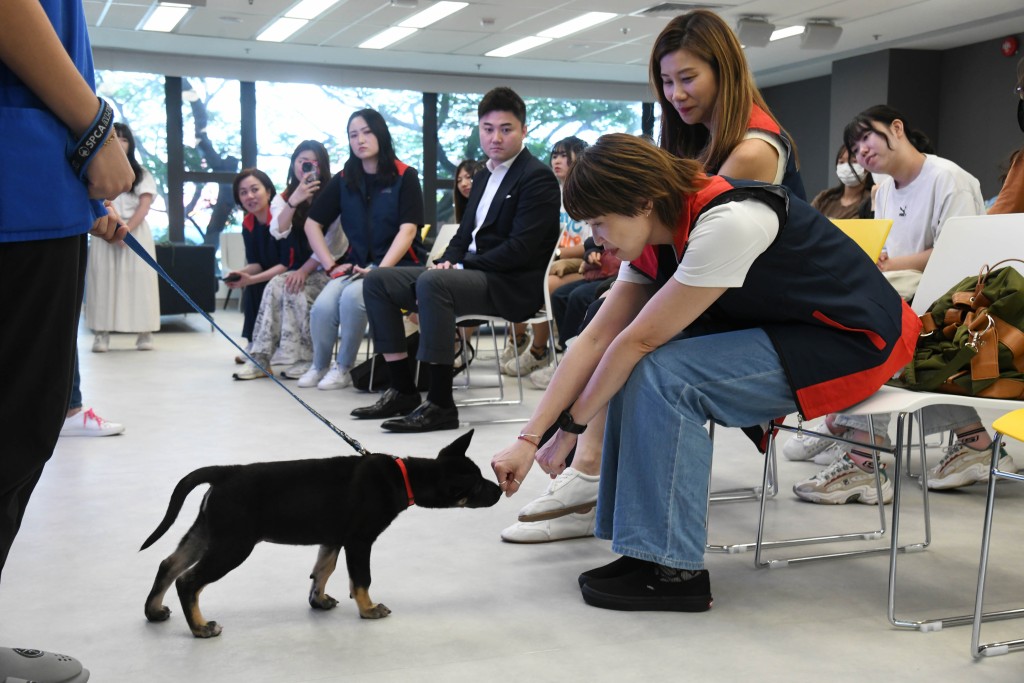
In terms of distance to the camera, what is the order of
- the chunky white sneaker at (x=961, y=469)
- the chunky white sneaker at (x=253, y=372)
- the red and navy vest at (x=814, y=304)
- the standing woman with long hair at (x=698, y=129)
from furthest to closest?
the chunky white sneaker at (x=253, y=372), the chunky white sneaker at (x=961, y=469), the standing woman with long hair at (x=698, y=129), the red and navy vest at (x=814, y=304)

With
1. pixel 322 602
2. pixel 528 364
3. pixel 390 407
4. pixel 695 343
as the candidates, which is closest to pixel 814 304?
pixel 695 343

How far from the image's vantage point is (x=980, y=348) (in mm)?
1849

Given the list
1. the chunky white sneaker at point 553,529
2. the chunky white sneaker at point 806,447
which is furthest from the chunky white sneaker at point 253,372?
the chunky white sneaker at point 553,529

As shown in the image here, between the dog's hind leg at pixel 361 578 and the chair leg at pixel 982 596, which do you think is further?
the dog's hind leg at pixel 361 578

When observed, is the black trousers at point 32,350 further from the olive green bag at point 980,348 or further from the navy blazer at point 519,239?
the navy blazer at point 519,239

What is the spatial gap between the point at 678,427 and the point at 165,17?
8488mm

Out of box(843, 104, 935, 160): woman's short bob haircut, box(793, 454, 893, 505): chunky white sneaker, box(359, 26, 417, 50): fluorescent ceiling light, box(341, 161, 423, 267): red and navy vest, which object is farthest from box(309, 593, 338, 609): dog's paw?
box(359, 26, 417, 50): fluorescent ceiling light

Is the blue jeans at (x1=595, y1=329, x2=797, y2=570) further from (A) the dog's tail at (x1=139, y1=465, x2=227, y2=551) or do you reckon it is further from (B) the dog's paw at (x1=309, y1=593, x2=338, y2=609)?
(A) the dog's tail at (x1=139, y1=465, x2=227, y2=551)

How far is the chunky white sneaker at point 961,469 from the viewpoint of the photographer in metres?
2.76

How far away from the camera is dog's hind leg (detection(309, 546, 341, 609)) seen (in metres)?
1.74

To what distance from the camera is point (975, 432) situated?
2803 mm

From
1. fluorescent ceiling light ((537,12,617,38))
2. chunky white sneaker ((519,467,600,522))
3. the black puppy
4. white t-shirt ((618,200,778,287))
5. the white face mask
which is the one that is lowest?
chunky white sneaker ((519,467,600,522))

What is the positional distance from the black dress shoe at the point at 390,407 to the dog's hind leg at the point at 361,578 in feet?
6.78

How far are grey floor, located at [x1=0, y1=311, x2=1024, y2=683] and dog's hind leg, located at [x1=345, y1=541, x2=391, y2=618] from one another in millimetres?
27
